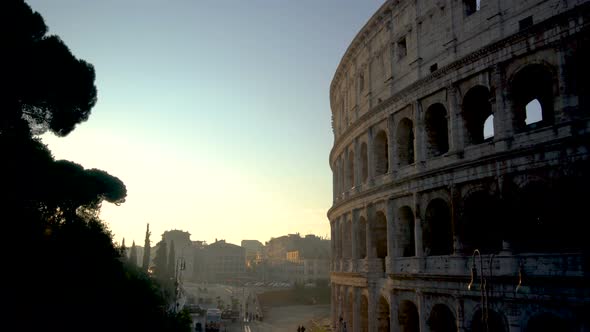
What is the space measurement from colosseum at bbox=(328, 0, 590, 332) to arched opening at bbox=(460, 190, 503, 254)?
4cm

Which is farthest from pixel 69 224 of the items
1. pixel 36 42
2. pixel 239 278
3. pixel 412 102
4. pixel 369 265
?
pixel 239 278

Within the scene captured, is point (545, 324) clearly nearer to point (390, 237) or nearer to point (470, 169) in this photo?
point (470, 169)

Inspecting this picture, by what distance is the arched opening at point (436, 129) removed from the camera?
19703 millimetres

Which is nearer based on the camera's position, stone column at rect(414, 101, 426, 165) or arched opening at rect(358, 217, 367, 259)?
stone column at rect(414, 101, 426, 165)

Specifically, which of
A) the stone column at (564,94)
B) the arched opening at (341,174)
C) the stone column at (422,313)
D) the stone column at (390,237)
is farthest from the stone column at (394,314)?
the stone column at (564,94)

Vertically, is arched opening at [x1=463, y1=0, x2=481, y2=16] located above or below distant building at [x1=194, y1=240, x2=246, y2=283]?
above

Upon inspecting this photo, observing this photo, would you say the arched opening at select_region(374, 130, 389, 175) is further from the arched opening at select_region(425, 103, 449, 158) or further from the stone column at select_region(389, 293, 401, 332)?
the stone column at select_region(389, 293, 401, 332)

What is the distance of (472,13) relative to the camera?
723 inches

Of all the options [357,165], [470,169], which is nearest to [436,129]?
[470,169]

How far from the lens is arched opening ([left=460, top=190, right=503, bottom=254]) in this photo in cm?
1647

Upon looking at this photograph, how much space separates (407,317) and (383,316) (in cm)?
210

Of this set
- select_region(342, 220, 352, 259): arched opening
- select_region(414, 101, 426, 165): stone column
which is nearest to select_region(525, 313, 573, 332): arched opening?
select_region(414, 101, 426, 165): stone column

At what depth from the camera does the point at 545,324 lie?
15.4 meters

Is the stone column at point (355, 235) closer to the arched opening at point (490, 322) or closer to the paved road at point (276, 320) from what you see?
the arched opening at point (490, 322)
